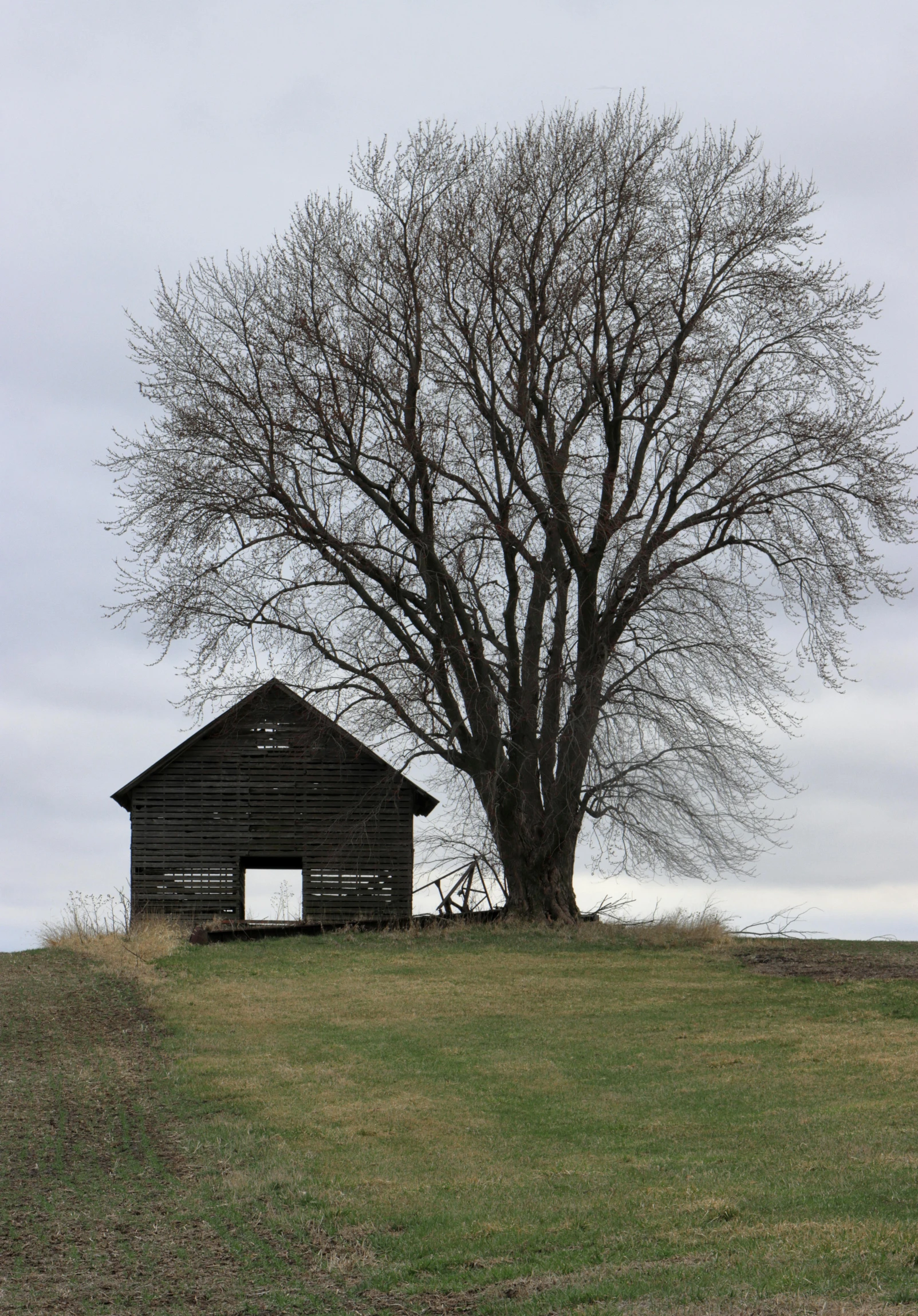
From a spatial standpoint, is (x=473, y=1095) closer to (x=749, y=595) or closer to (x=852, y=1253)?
(x=852, y=1253)

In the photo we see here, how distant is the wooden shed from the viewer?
1128 inches

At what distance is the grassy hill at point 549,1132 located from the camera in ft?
22.2

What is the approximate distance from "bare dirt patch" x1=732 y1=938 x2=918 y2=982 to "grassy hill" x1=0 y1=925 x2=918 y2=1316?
0.48ft

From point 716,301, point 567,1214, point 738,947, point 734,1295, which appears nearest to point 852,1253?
point 734,1295

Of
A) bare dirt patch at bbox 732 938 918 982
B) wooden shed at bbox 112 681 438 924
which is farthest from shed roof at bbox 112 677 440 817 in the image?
bare dirt patch at bbox 732 938 918 982

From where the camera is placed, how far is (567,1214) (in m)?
7.90

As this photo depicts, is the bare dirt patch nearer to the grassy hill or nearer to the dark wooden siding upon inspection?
the grassy hill

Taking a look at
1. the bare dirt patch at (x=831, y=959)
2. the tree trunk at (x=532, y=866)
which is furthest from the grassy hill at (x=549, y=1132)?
the tree trunk at (x=532, y=866)

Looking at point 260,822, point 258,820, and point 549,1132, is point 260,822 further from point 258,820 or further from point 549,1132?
point 549,1132

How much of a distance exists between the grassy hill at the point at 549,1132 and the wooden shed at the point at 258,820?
886cm

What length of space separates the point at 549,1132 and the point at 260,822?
19.1m

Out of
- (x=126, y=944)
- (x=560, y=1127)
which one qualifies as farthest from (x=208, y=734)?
(x=560, y=1127)

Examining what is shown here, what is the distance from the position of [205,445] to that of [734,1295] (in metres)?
20.4

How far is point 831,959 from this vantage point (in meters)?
20.7
